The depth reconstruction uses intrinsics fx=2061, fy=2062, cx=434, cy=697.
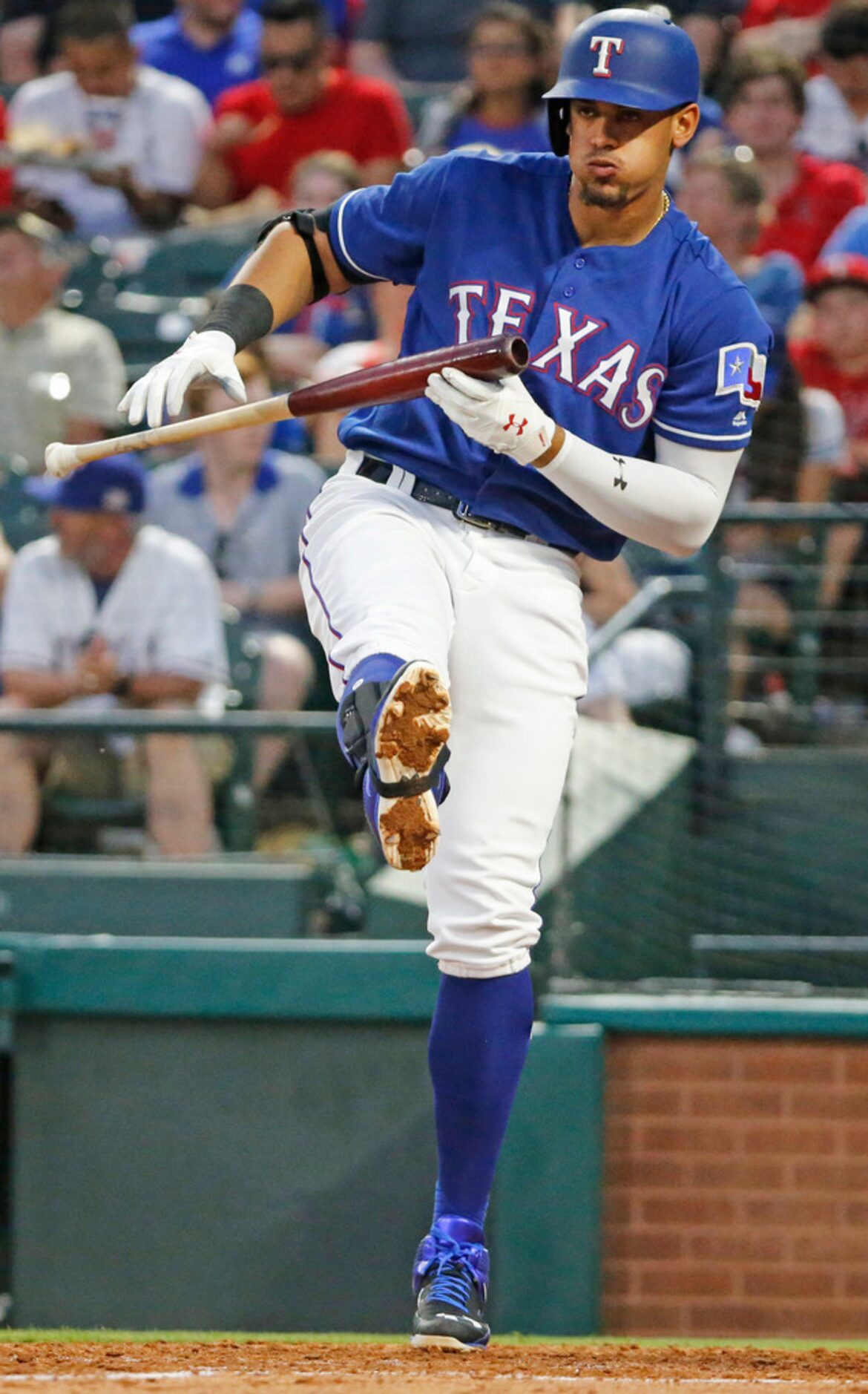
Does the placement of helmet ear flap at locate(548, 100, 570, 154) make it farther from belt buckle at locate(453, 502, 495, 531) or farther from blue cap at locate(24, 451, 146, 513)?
blue cap at locate(24, 451, 146, 513)

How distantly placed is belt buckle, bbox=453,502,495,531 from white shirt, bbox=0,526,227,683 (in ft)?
8.17

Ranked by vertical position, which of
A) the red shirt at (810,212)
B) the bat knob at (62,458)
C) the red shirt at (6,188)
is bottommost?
the bat knob at (62,458)

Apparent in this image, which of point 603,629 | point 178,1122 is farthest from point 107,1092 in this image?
point 603,629

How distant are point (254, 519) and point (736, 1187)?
2.48m

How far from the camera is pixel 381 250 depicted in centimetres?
347

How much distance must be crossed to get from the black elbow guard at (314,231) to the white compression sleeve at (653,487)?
62cm

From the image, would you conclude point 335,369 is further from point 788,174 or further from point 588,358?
point 588,358

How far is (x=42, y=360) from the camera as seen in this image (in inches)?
277

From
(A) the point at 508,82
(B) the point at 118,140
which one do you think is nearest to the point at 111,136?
(B) the point at 118,140

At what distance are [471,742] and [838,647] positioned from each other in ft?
9.40

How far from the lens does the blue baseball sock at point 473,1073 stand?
3.25 meters

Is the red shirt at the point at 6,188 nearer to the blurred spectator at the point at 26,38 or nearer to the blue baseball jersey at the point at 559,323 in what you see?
the blurred spectator at the point at 26,38

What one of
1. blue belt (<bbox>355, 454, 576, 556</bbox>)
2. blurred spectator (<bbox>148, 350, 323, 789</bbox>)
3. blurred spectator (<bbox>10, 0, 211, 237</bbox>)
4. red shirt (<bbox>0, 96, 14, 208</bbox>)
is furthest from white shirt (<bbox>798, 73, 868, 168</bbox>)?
blue belt (<bbox>355, 454, 576, 556</bbox>)

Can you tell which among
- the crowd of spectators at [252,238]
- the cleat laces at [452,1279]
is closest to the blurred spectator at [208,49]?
the crowd of spectators at [252,238]
